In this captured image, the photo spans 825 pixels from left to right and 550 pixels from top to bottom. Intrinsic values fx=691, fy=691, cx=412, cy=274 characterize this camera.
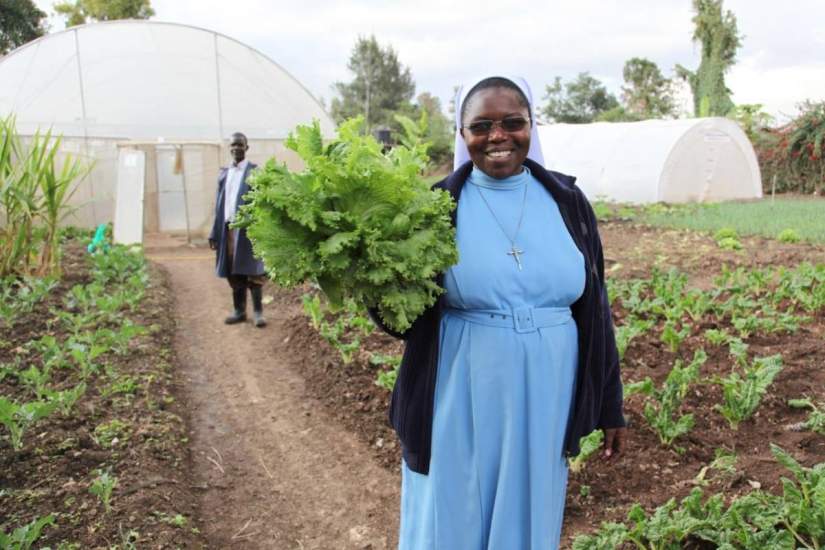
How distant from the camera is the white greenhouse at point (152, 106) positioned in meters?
13.0

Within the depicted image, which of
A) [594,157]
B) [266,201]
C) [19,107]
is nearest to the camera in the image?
[266,201]

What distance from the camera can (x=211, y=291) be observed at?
8.27 m

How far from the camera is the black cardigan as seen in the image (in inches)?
77.4

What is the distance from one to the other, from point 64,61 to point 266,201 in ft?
47.3

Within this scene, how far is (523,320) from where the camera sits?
6.23ft

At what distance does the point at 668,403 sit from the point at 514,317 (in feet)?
6.42

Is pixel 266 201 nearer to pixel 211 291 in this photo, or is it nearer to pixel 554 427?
pixel 554 427

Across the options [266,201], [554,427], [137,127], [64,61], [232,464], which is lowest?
[232,464]

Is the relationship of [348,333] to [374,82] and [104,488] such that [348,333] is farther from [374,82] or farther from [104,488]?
[374,82]

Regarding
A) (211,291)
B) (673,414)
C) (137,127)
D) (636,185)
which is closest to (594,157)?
(636,185)

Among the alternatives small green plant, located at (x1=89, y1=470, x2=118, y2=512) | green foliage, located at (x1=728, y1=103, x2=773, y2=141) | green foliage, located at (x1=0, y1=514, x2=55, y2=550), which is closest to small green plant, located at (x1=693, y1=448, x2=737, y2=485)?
small green plant, located at (x1=89, y1=470, x2=118, y2=512)

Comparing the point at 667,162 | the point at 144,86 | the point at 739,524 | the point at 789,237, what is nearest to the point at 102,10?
the point at 144,86

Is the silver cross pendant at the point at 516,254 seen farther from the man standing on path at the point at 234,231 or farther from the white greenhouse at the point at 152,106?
the white greenhouse at the point at 152,106

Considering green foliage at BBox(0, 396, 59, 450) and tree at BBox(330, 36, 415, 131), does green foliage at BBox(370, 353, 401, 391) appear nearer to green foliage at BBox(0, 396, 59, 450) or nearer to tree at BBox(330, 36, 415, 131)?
green foliage at BBox(0, 396, 59, 450)
